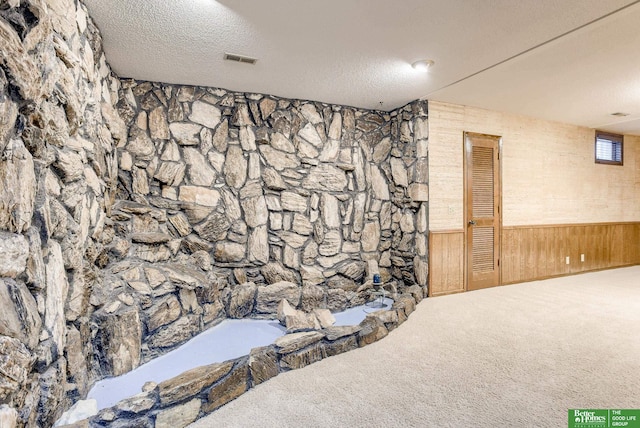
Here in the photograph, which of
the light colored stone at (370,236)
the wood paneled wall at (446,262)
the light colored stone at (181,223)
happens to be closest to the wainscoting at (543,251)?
the wood paneled wall at (446,262)

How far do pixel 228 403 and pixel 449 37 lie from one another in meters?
2.94

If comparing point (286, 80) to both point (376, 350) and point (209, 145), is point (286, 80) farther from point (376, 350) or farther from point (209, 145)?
point (376, 350)

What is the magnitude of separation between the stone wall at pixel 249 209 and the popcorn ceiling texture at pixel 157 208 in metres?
0.02

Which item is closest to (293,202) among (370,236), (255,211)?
(255,211)

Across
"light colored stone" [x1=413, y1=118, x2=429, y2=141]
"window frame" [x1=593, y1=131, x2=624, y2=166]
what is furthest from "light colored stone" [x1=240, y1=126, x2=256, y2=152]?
"window frame" [x1=593, y1=131, x2=624, y2=166]

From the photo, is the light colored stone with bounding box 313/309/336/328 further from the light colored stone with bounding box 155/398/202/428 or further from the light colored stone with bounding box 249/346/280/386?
the light colored stone with bounding box 155/398/202/428

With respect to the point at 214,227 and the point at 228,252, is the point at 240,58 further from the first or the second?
the point at 228,252

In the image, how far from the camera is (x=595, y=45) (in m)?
2.65

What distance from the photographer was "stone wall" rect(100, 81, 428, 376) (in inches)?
117

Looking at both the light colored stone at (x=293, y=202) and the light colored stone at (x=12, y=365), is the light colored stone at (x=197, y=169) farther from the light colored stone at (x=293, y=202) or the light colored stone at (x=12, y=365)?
the light colored stone at (x=12, y=365)

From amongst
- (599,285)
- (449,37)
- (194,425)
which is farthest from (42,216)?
(599,285)

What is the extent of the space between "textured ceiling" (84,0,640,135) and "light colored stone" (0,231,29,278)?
1637 mm

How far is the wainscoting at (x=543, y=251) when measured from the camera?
4.12 metres

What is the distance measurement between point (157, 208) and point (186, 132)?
843mm
